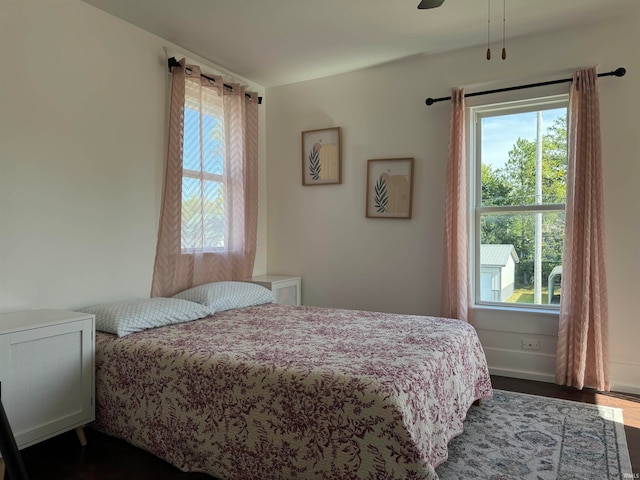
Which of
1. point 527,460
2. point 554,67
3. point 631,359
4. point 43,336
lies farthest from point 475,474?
point 554,67

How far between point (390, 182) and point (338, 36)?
50.7 inches

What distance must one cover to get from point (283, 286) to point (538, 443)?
2435mm

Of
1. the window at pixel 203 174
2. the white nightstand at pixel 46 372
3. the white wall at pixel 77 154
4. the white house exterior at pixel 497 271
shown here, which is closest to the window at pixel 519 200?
the white house exterior at pixel 497 271

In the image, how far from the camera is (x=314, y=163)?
4254mm

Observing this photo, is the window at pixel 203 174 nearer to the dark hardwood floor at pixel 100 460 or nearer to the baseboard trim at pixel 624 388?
the dark hardwood floor at pixel 100 460

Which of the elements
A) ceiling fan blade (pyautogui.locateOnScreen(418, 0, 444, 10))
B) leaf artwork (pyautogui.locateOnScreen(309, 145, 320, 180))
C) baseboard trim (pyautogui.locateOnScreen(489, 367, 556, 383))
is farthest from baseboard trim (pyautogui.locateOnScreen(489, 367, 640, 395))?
ceiling fan blade (pyautogui.locateOnScreen(418, 0, 444, 10))

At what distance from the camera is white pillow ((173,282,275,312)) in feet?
10.3

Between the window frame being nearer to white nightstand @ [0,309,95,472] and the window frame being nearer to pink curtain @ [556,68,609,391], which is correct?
white nightstand @ [0,309,95,472]

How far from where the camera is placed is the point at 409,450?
153cm

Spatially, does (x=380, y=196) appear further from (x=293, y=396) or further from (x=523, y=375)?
(x=293, y=396)

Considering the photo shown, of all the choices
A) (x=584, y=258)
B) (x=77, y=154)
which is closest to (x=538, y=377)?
(x=584, y=258)

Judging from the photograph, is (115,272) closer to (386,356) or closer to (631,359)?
(386,356)

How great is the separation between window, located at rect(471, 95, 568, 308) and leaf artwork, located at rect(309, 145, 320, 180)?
1.45m

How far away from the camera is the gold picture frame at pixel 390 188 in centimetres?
379
